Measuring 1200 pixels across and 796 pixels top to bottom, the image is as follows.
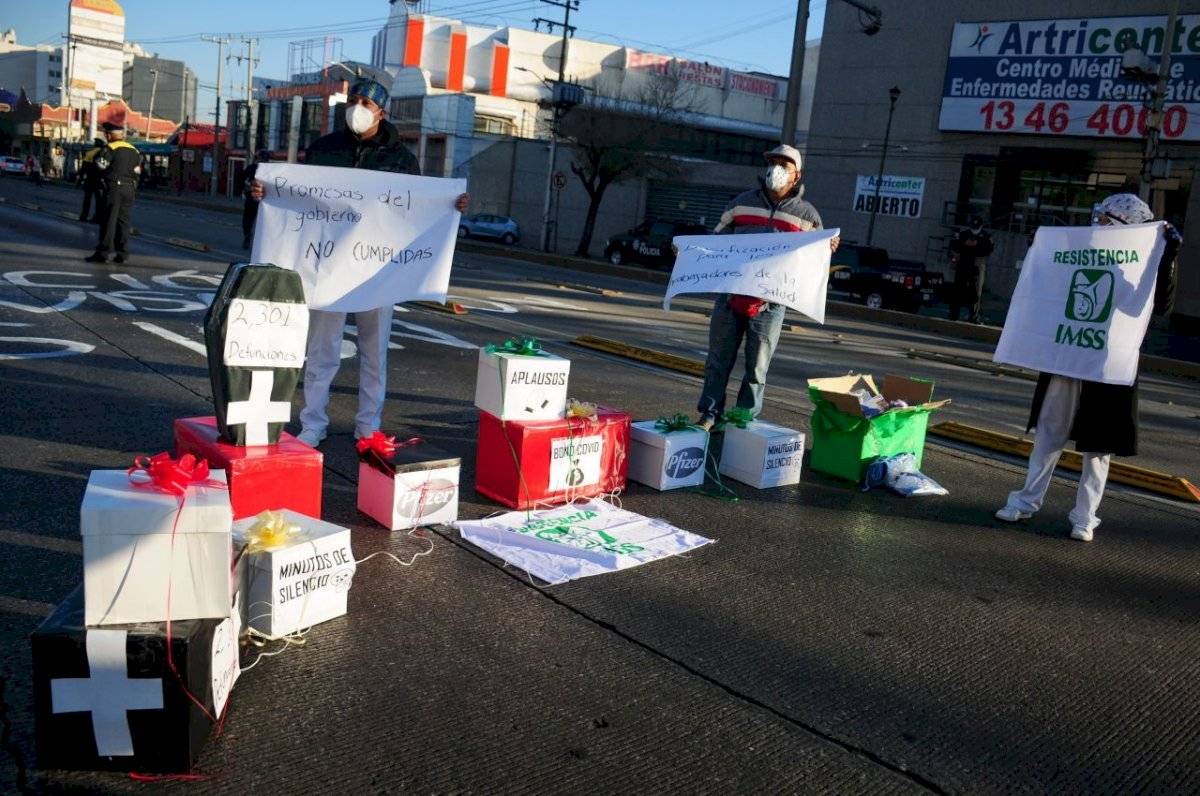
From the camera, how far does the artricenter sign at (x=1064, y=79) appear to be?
3350 cm

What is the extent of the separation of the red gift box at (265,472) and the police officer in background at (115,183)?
38.5ft

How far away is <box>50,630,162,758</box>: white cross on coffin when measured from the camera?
2.75m

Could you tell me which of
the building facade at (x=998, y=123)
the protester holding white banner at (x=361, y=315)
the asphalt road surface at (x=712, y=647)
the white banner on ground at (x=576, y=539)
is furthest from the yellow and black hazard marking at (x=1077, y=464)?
the building facade at (x=998, y=123)

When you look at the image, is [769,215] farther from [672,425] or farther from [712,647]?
[712,647]

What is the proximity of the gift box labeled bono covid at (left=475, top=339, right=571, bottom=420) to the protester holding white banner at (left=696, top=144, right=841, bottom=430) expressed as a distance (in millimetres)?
1709

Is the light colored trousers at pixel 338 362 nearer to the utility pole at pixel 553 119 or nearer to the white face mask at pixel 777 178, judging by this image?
the white face mask at pixel 777 178

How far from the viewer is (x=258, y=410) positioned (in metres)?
4.59

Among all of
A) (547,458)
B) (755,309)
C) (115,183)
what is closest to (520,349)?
(547,458)

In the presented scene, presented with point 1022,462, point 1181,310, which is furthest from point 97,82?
point 1022,462

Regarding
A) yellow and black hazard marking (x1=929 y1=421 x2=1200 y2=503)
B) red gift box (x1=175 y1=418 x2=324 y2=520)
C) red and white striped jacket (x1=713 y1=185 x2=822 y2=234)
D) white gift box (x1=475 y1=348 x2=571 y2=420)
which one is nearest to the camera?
red gift box (x1=175 y1=418 x2=324 y2=520)

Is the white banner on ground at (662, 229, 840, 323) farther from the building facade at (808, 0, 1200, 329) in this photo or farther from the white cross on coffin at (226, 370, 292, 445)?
the building facade at (808, 0, 1200, 329)

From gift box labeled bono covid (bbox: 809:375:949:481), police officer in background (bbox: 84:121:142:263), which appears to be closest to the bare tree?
police officer in background (bbox: 84:121:142:263)

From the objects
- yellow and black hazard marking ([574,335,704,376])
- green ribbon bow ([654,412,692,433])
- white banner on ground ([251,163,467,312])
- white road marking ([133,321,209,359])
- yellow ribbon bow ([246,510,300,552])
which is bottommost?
white road marking ([133,321,209,359])

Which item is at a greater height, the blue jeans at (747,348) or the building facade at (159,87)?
the building facade at (159,87)
